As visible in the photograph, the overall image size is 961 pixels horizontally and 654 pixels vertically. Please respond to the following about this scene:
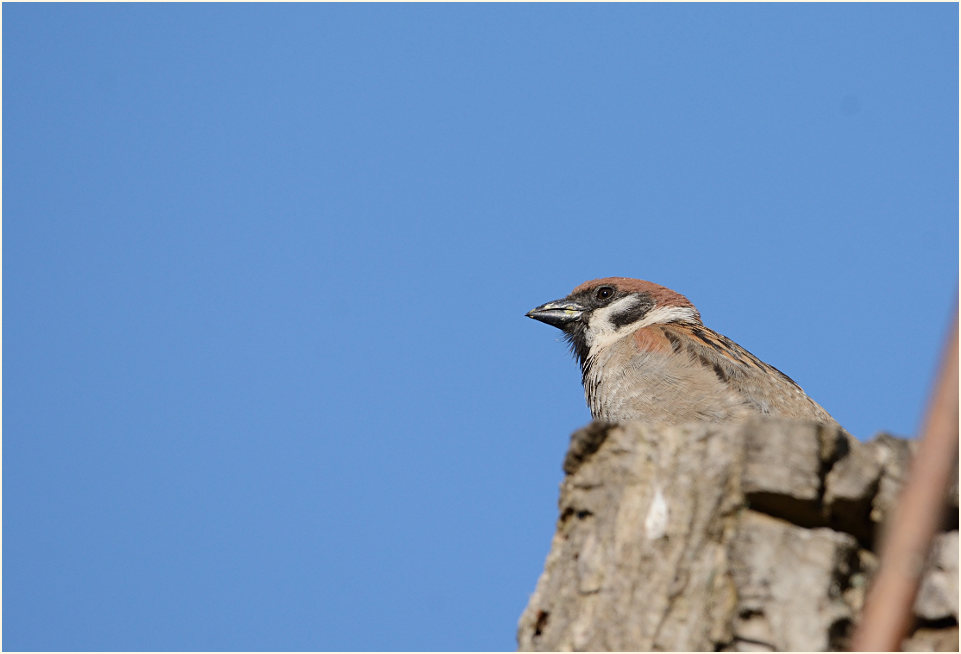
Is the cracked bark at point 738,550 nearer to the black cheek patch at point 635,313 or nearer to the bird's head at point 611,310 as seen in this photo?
the bird's head at point 611,310

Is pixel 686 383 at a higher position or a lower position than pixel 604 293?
lower

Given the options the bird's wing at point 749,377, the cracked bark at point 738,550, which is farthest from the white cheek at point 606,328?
the cracked bark at point 738,550

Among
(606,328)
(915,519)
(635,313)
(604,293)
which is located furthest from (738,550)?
(604,293)

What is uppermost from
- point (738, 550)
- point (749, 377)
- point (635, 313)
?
point (635, 313)

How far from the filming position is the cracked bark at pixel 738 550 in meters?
3.39

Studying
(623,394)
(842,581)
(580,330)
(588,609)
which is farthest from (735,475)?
(580,330)

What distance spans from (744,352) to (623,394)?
1.29m

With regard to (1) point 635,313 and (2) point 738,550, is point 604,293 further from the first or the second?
(2) point 738,550

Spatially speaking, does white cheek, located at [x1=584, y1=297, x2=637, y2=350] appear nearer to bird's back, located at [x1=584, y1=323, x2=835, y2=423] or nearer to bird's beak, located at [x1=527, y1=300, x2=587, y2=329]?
bird's beak, located at [x1=527, y1=300, x2=587, y2=329]

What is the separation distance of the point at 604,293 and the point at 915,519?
369 inches

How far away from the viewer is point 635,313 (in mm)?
10227

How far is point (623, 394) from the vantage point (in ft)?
28.1

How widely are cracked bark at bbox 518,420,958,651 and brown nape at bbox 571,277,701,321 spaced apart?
6479mm

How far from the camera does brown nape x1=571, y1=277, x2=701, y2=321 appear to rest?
33.7 feet
